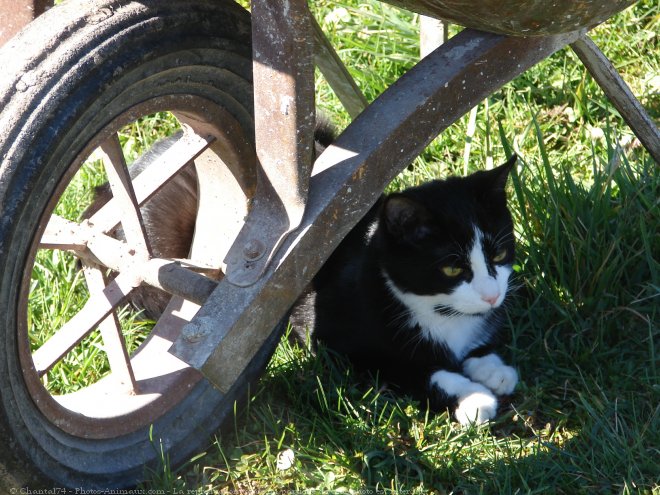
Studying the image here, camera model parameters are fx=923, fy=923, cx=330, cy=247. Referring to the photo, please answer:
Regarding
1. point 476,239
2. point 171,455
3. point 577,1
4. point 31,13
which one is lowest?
point 171,455

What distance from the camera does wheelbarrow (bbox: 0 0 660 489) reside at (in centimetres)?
153

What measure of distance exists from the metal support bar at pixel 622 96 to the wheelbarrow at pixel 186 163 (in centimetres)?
50

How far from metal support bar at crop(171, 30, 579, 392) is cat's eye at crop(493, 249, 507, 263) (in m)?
0.53

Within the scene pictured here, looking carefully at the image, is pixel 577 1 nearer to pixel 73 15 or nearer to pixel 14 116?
pixel 73 15

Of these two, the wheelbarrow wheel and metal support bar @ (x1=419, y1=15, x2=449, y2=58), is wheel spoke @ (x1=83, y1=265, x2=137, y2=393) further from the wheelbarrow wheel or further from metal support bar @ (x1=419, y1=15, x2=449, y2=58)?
metal support bar @ (x1=419, y1=15, x2=449, y2=58)

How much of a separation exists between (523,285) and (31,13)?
4.65ft

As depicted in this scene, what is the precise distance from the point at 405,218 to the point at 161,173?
0.58m

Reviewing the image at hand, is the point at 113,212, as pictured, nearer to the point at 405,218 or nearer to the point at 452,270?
the point at 405,218

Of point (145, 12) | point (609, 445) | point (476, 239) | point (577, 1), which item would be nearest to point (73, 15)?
point (145, 12)

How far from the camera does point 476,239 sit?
2.20 metres

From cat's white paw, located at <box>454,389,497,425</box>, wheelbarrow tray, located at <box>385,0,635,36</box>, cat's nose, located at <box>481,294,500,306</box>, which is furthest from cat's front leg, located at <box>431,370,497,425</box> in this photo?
wheelbarrow tray, located at <box>385,0,635,36</box>

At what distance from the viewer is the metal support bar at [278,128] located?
1.56m

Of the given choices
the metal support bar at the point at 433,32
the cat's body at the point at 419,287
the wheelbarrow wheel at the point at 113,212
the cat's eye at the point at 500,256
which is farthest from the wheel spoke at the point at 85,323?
the metal support bar at the point at 433,32

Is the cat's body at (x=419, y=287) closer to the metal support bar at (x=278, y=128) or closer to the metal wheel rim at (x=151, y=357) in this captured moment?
the metal wheel rim at (x=151, y=357)
